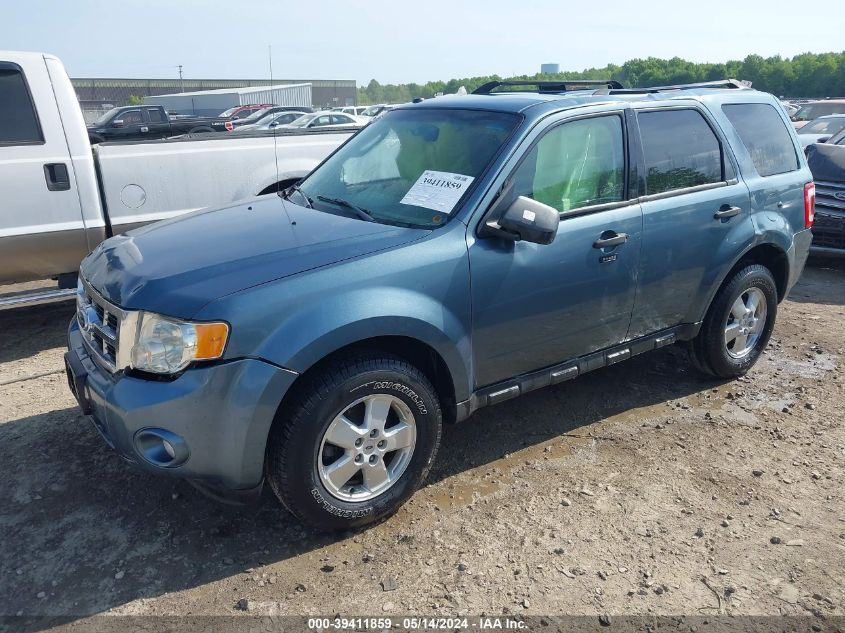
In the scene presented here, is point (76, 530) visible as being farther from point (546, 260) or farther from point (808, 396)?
point (808, 396)

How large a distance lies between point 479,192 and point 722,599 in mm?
2014

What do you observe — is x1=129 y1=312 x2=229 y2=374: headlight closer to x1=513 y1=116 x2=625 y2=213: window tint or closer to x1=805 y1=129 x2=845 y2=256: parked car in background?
x1=513 y1=116 x2=625 y2=213: window tint

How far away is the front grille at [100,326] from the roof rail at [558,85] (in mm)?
2580

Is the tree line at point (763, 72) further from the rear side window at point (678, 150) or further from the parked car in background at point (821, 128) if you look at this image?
the rear side window at point (678, 150)

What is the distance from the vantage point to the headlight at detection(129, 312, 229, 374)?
2582mm

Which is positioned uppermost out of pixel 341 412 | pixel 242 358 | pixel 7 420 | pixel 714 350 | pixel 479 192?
pixel 479 192

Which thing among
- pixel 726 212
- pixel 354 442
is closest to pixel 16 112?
pixel 354 442

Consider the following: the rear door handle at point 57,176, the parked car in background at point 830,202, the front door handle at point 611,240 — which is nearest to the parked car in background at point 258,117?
the rear door handle at point 57,176

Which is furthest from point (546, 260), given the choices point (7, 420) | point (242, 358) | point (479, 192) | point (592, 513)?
point (7, 420)

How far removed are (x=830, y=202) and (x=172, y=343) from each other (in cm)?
779

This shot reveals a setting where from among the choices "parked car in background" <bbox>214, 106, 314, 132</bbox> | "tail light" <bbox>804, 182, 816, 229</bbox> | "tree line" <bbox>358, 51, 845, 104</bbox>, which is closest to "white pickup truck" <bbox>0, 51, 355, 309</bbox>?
"tail light" <bbox>804, 182, 816, 229</bbox>

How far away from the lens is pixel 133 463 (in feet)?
9.09

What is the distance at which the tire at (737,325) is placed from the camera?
14.5ft

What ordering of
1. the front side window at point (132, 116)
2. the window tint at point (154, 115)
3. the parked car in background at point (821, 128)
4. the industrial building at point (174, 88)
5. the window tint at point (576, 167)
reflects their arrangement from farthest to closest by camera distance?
the industrial building at point (174, 88)
the window tint at point (154, 115)
the front side window at point (132, 116)
the parked car in background at point (821, 128)
the window tint at point (576, 167)
